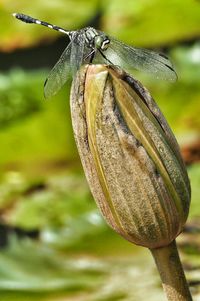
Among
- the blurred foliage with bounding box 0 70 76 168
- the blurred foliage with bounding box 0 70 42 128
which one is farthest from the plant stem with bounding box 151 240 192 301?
the blurred foliage with bounding box 0 70 42 128

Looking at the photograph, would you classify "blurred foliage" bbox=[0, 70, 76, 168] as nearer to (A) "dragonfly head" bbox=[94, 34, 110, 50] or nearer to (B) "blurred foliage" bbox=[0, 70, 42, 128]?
(B) "blurred foliage" bbox=[0, 70, 42, 128]

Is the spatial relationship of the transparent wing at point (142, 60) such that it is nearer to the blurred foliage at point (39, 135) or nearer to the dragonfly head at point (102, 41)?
the dragonfly head at point (102, 41)

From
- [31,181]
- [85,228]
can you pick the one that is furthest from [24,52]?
[85,228]

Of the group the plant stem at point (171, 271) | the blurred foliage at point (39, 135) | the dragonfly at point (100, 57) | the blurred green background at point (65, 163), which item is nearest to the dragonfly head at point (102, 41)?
the dragonfly at point (100, 57)

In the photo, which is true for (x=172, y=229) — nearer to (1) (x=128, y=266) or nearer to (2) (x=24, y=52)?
(1) (x=128, y=266)

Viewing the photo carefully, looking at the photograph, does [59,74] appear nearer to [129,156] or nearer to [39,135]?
[129,156]
